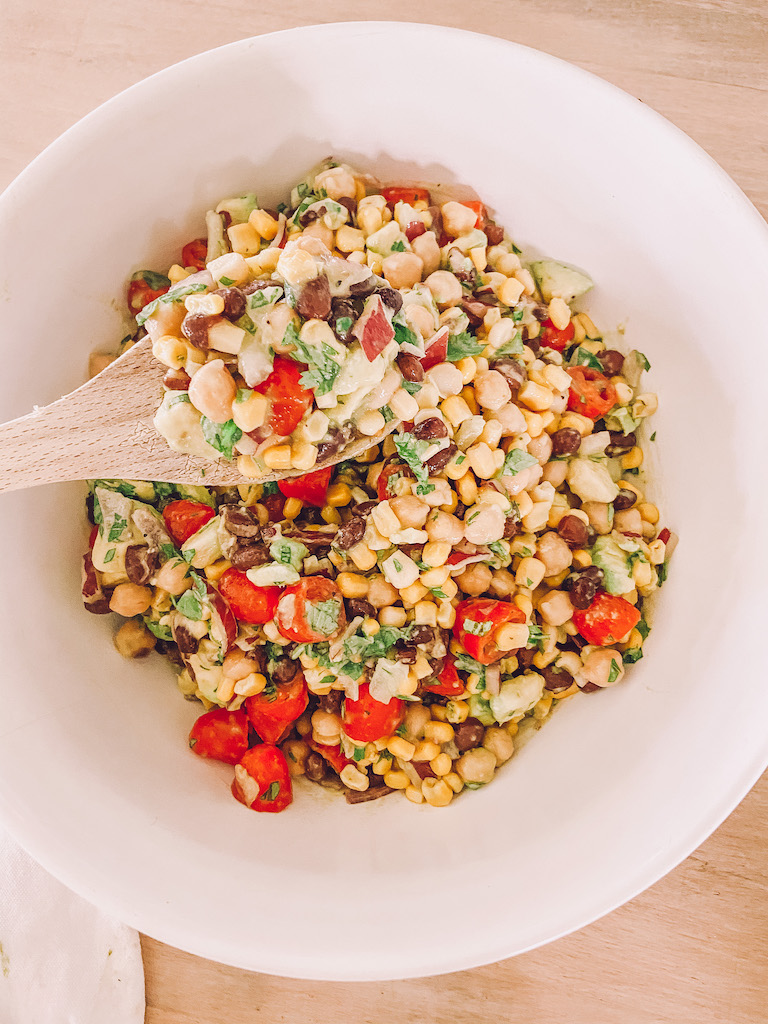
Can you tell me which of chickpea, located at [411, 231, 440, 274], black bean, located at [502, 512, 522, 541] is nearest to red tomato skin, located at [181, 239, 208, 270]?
chickpea, located at [411, 231, 440, 274]

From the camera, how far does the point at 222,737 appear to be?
1.71 meters

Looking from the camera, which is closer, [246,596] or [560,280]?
[246,596]

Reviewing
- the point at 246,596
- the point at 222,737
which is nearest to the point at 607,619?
the point at 246,596

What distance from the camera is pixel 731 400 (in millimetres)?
1588

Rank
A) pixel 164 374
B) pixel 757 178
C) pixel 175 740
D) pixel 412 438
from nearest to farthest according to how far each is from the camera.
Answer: pixel 164 374 < pixel 412 438 < pixel 175 740 < pixel 757 178

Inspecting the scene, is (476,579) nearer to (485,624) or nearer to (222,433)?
(485,624)

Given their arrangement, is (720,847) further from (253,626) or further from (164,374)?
(164,374)

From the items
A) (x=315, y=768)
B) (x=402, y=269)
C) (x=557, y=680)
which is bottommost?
(x=315, y=768)

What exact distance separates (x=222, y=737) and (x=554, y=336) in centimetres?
118

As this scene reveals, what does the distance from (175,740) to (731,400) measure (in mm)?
1377

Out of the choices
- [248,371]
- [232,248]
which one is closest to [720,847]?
[248,371]

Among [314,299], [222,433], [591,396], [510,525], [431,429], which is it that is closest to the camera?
[314,299]

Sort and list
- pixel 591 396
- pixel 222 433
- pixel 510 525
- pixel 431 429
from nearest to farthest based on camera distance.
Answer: pixel 222 433 → pixel 431 429 → pixel 510 525 → pixel 591 396

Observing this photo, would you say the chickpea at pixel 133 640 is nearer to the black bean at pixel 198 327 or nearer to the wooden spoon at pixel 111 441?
the wooden spoon at pixel 111 441
